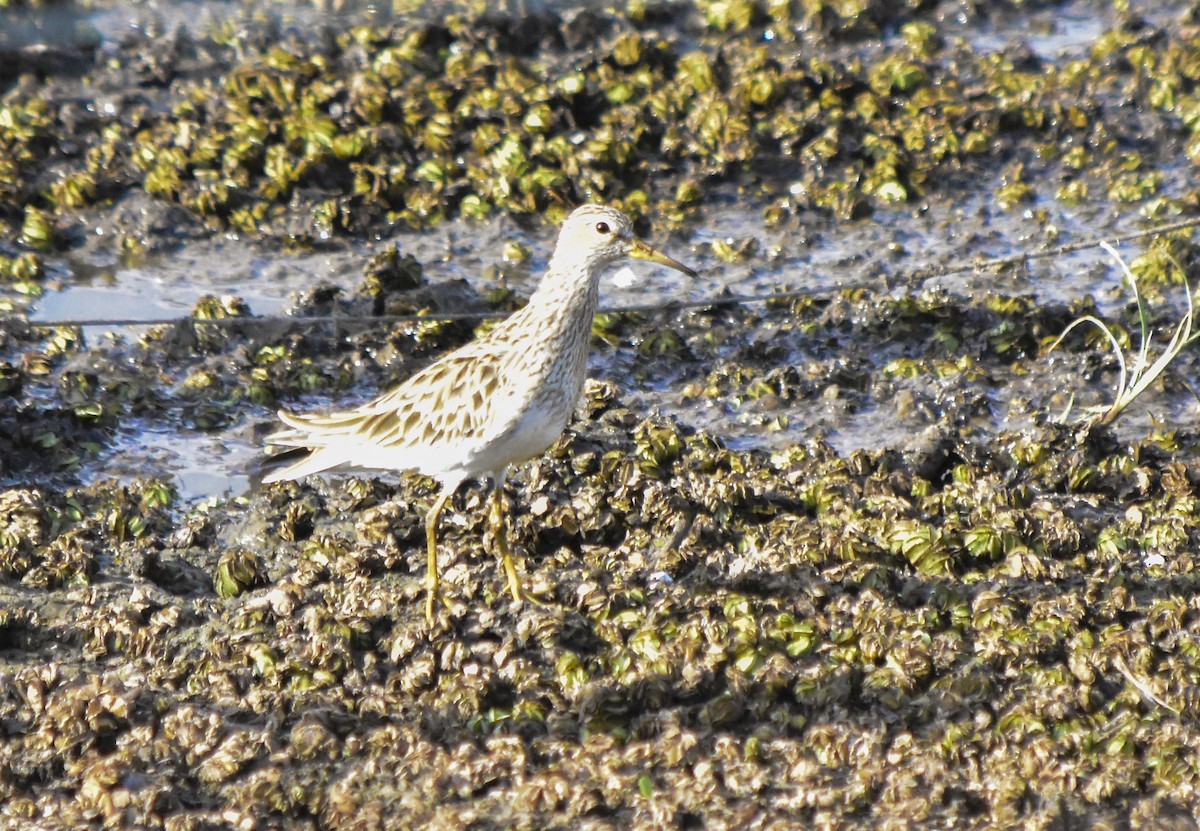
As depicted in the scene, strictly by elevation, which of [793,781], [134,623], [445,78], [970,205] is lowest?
[793,781]

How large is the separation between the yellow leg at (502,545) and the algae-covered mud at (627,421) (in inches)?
5.5

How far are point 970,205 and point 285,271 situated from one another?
4.56m

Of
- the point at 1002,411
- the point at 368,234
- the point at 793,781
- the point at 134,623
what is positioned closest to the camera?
the point at 793,781

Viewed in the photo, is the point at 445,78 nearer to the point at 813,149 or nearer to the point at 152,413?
the point at 813,149

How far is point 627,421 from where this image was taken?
7812 mm

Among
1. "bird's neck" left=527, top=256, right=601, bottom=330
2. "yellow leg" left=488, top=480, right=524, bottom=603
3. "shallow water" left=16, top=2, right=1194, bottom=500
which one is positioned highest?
"bird's neck" left=527, top=256, right=601, bottom=330

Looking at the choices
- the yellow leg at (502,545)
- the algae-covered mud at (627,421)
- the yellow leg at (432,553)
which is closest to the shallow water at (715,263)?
the algae-covered mud at (627,421)

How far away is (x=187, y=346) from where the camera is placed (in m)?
8.55

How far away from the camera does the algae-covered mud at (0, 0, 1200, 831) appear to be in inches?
213

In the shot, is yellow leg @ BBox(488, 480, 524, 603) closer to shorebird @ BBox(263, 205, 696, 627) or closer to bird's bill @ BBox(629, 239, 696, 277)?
shorebird @ BBox(263, 205, 696, 627)

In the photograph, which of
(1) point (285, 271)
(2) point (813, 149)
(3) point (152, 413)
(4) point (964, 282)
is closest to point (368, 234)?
(1) point (285, 271)

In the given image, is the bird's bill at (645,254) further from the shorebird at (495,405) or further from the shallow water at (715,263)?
the shallow water at (715,263)

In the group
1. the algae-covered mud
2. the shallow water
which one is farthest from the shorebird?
the shallow water

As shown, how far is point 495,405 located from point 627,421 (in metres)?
1.79
